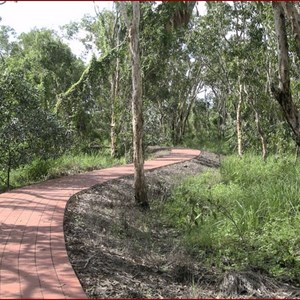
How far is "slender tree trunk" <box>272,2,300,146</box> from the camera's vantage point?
18.6 ft

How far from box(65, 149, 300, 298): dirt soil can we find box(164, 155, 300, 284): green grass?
32cm

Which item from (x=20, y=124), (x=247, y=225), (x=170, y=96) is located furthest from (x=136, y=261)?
(x=170, y=96)

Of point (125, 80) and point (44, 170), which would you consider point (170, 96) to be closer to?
point (125, 80)

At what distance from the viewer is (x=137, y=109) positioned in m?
8.38

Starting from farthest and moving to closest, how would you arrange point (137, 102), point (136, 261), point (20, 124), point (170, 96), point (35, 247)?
point (170, 96) → point (20, 124) → point (137, 102) → point (136, 261) → point (35, 247)

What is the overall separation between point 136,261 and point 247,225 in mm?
2205

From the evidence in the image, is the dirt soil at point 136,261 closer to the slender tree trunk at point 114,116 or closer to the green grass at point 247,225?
the green grass at point 247,225

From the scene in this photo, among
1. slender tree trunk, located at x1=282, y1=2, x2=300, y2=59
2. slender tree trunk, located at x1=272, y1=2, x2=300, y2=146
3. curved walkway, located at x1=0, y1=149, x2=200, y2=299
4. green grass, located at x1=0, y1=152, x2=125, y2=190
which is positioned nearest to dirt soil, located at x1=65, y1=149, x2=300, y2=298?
curved walkway, located at x1=0, y1=149, x2=200, y2=299

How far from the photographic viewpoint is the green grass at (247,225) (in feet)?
18.2

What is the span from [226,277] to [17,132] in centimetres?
732

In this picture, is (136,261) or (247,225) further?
(247,225)

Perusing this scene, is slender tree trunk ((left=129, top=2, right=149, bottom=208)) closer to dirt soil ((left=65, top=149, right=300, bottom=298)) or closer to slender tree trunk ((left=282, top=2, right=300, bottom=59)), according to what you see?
dirt soil ((left=65, top=149, right=300, bottom=298))

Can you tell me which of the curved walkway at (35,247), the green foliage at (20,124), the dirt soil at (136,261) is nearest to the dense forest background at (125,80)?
the green foliage at (20,124)

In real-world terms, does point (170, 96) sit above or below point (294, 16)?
above
